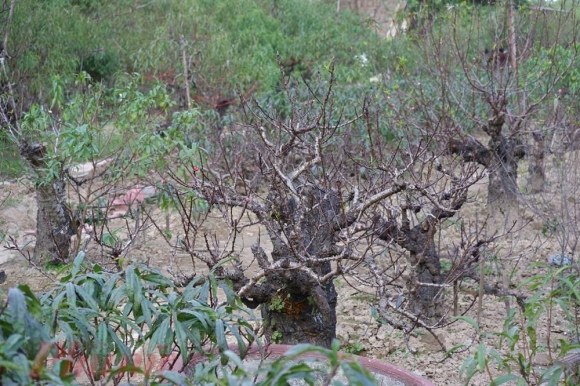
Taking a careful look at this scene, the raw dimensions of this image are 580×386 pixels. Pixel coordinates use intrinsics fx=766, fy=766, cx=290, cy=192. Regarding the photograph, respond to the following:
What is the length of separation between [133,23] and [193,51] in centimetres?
287

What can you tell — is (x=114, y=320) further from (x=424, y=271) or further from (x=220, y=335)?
(x=424, y=271)

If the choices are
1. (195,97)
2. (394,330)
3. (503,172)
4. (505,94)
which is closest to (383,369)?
→ (394,330)

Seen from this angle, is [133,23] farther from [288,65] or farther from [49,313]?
[49,313]

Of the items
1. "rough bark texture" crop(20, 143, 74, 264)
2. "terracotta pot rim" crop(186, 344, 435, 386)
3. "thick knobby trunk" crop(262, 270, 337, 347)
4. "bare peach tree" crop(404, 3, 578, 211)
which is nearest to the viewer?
"terracotta pot rim" crop(186, 344, 435, 386)

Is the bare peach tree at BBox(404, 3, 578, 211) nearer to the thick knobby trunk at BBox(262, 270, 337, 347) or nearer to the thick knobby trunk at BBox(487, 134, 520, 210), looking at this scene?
the thick knobby trunk at BBox(487, 134, 520, 210)

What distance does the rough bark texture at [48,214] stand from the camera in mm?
6199

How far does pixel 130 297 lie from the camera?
2.40 metres

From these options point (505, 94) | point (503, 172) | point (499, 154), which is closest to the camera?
point (505, 94)

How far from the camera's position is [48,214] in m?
6.39

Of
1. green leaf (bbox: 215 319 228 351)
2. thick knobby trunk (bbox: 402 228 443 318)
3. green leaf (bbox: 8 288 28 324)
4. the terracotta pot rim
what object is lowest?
thick knobby trunk (bbox: 402 228 443 318)

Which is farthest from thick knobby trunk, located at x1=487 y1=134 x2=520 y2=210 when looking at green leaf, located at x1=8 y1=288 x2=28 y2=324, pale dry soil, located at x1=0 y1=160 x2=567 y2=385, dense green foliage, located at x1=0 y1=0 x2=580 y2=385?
green leaf, located at x1=8 y1=288 x2=28 y2=324

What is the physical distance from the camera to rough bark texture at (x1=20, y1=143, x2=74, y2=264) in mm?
6199

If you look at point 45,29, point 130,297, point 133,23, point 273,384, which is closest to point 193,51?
point 45,29

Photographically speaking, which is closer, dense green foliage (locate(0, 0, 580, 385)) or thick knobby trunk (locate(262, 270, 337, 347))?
dense green foliage (locate(0, 0, 580, 385))
